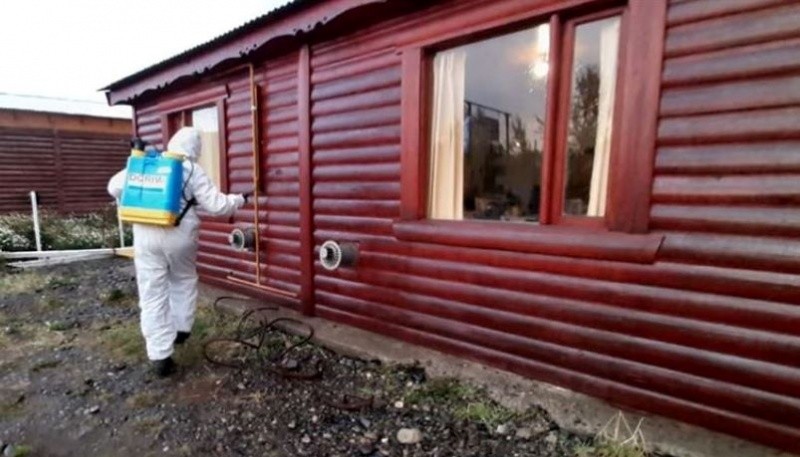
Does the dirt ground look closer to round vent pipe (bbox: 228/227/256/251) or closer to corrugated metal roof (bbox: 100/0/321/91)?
round vent pipe (bbox: 228/227/256/251)

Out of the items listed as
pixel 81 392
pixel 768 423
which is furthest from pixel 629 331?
pixel 81 392

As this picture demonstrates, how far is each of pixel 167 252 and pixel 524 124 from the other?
2.71m

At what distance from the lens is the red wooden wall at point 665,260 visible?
6.41 ft

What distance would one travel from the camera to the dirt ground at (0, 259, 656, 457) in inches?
89.8

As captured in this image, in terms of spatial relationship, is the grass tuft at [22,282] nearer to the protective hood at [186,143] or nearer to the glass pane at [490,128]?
the protective hood at [186,143]

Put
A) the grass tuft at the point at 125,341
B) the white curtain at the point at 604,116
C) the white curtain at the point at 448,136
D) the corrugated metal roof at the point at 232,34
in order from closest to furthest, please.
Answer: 1. the white curtain at the point at 604,116
2. the white curtain at the point at 448,136
3. the grass tuft at the point at 125,341
4. the corrugated metal roof at the point at 232,34

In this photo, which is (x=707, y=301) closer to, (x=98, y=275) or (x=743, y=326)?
(x=743, y=326)

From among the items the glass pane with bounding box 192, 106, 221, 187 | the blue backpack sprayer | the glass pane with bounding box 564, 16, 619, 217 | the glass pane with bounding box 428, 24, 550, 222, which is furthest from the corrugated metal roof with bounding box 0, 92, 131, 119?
the glass pane with bounding box 564, 16, 619, 217

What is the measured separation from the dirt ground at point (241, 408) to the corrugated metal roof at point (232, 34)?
2.86 meters

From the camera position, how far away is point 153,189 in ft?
9.89

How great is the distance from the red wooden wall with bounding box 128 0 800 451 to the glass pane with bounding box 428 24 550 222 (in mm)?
267

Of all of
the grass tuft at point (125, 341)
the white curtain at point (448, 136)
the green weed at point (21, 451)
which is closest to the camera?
the green weed at point (21, 451)

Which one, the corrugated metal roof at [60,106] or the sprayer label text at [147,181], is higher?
the corrugated metal roof at [60,106]

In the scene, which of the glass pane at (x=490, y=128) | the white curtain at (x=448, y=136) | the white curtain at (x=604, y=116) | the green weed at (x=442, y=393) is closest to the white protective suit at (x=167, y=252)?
the white curtain at (x=448, y=136)
